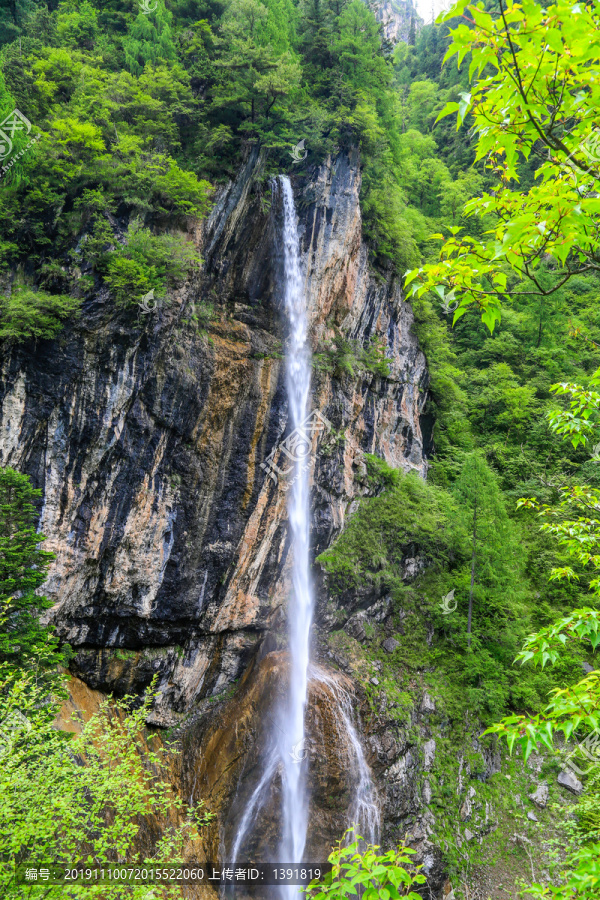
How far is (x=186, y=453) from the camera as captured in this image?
11992 mm

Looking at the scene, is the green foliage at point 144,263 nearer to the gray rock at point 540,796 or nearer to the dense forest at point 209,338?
the dense forest at point 209,338

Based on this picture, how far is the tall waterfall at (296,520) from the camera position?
38.8 ft

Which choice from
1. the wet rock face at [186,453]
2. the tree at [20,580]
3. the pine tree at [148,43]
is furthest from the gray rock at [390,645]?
the pine tree at [148,43]

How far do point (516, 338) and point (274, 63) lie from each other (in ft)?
51.3

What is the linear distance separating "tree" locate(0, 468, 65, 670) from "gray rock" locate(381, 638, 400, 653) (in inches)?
361

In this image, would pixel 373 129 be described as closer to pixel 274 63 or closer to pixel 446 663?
pixel 274 63

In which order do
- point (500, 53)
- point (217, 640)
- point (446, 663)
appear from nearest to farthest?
→ 1. point (500, 53)
2. point (217, 640)
3. point (446, 663)

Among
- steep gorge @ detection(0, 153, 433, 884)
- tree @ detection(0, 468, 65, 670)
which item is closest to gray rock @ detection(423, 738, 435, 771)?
steep gorge @ detection(0, 153, 433, 884)

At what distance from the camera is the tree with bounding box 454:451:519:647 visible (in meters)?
14.1

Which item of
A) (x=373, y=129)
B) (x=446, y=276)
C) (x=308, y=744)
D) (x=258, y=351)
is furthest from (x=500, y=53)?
(x=373, y=129)

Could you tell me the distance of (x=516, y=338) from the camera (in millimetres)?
22719

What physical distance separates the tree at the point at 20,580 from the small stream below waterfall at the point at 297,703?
20.6 ft

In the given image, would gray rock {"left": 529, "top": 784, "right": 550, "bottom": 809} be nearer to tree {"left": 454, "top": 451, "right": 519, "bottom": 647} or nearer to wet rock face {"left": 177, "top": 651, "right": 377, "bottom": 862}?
tree {"left": 454, "top": 451, "right": 519, "bottom": 647}

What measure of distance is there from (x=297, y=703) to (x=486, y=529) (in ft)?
24.1
